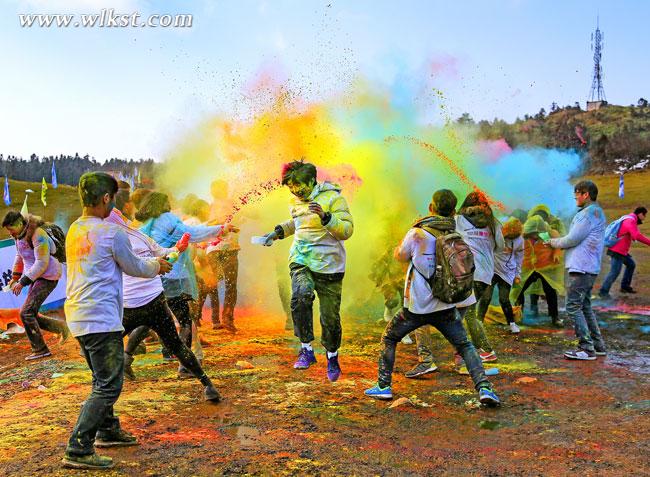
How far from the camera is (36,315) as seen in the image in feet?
25.6

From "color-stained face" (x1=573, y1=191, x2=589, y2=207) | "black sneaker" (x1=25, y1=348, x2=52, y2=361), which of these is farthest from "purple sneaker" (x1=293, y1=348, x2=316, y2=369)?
"black sneaker" (x1=25, y1=348, x2=52, y2=361)

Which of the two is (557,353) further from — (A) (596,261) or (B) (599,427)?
(B) (599,427)

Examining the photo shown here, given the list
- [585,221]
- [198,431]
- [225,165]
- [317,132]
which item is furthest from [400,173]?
[198,431]

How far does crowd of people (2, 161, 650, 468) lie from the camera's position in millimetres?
3877

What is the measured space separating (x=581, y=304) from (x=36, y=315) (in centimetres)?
664

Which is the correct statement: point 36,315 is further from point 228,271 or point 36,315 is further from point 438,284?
point 438,284

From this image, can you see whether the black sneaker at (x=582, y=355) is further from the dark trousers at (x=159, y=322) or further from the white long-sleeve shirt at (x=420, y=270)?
the dark trousers at (x=159, y=322)

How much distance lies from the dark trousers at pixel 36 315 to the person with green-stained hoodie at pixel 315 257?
376 centimetres

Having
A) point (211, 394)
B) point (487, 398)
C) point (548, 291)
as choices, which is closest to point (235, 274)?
point (211, 394)

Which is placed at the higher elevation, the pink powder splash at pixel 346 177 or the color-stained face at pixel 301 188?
the pink powder splash at pixel 346 177

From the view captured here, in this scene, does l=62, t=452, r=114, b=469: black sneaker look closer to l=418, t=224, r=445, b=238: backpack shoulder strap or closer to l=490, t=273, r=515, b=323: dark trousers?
l=418, t=224, r=445, b=238: backpack shoulder strap

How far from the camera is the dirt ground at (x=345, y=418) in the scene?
402cm

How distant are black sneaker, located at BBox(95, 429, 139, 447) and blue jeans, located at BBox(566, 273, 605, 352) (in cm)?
492

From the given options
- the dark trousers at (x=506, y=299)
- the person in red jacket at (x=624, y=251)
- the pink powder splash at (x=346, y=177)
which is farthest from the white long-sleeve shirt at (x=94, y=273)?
the person in red jacket at (x=624, y=251)
